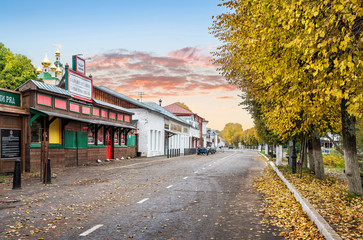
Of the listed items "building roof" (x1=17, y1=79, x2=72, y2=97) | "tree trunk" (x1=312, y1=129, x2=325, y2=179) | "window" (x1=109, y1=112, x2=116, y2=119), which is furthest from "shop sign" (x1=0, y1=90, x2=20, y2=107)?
"tree trunk" (x1=312, y1=129, x2=325, y2=179)

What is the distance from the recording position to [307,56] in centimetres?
773

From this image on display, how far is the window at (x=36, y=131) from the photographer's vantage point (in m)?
18.2

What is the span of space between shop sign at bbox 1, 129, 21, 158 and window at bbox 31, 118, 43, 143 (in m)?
1.47

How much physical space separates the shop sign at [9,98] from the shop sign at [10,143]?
138cm

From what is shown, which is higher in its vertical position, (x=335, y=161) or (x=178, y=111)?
(x=178, y=111)

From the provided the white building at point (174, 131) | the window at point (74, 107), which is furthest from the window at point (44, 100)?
the white building at point (174, 131)

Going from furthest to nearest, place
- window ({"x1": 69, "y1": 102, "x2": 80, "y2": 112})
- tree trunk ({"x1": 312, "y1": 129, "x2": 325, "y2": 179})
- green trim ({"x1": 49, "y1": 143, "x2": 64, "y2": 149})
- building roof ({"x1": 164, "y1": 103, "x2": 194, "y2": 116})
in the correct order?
1. building roof ({"x1": 164, "y1": 103, "x2": 194, "y2": 116})
2. window ({"x1": 69, "y1": 102, "x2": 80, "y2": 112})
3. green trim ({"x1": 49, "y1": 143, "x2": 64, "y2": 149})
4. tree trunk ({"x1": 312, "y1": 129, "x2": 325, "y2": 179})

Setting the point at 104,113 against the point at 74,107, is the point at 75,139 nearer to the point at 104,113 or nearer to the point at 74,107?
the point at 74,107

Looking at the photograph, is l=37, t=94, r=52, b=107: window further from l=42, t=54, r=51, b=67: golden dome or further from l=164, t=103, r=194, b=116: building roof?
l=42, t=54, r=51, b=67: golden dome

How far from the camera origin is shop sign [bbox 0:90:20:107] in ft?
51.0

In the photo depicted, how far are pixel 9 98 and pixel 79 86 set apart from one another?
6.04 metres

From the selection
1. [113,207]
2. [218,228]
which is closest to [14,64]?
[113,207]

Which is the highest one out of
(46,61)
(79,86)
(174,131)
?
(46,61)

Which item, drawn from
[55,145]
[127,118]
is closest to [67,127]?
[55,145]
